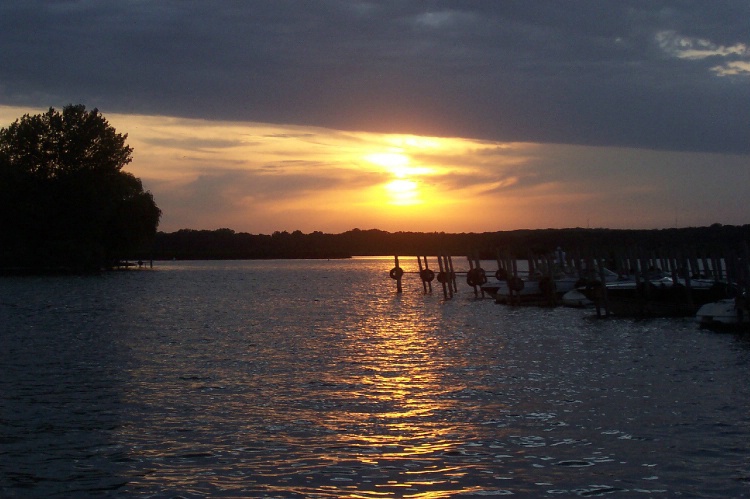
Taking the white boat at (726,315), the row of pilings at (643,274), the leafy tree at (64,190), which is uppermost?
the leafy tree at (64,190)

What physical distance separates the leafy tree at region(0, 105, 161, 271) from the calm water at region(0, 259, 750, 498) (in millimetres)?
74721

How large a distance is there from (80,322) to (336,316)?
1366 centimetres

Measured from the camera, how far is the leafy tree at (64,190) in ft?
350

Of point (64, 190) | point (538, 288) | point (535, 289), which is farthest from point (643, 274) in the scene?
point (64, 190)

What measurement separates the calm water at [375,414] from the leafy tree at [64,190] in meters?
74.7

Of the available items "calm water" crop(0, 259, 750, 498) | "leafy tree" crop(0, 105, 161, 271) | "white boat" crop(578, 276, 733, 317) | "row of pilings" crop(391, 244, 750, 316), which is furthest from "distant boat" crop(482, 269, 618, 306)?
"leafy tree" crop(0, 105, 161, 271)

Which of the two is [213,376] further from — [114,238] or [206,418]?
[114,238]

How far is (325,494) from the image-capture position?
1208 centimetres

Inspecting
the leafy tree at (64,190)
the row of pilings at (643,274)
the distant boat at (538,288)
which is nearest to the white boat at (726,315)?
the row of pilings at (643,274)

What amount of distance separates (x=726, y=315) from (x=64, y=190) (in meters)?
90.9

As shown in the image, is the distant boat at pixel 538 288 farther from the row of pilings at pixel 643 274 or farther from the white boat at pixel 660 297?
the white boat at pixel 660 297

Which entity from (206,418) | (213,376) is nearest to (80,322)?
(213,376)

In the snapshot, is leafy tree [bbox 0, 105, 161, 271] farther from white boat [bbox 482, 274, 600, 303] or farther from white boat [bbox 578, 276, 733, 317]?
white boat [bbox 578, 276, 733, 317]

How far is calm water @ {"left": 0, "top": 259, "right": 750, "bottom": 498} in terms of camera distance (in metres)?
12.9
